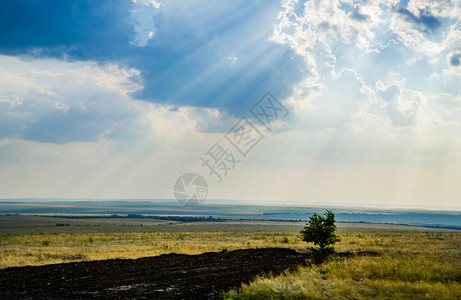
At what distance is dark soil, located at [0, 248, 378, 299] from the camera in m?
11.0

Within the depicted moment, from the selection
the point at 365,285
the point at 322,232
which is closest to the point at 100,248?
the point at 322,232

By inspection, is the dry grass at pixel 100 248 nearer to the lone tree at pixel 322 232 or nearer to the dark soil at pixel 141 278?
the lone tree at pixel 322 232

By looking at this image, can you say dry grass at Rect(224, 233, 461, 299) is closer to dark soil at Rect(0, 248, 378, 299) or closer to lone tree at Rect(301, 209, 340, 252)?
dark soil at Rect(0, 248, 378, 299)

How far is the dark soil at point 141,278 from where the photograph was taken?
36.1 feet

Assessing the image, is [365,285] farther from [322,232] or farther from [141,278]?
[322,232]

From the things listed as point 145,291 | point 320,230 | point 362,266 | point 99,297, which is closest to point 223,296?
point 145,291

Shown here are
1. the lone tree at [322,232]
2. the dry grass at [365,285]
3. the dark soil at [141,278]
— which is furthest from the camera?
the lone tree at [322,232]

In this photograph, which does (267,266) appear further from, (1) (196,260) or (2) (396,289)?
(2) (396,289)

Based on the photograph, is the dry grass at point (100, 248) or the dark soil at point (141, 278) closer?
the dark soil at point (141, 278)

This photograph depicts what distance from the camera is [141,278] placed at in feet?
44.7

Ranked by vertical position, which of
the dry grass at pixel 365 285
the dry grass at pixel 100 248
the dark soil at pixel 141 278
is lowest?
the dry grass at pixel 100 248

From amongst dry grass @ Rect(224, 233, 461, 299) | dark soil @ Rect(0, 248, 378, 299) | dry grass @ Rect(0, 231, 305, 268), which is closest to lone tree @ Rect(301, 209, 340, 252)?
dark soil @ Rect(0, 248, 378, 299)

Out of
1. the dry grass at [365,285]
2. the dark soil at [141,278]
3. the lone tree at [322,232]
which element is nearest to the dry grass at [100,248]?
the lone tree at [322,232]

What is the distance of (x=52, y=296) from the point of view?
35.2ft
